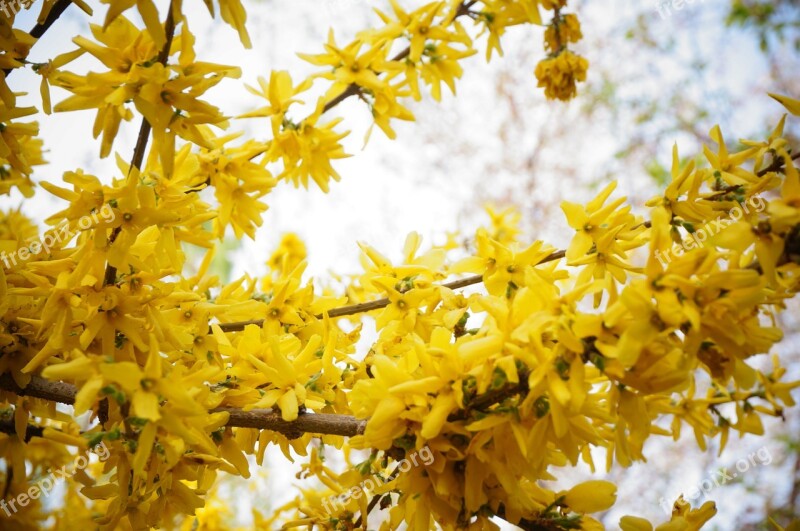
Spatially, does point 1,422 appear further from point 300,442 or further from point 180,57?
point 180,57

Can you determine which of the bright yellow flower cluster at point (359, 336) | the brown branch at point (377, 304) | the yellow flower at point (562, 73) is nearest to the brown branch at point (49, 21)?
the bright yellow flower cluster at point (359, 336)

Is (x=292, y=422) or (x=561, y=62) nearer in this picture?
(x=292, y=422)

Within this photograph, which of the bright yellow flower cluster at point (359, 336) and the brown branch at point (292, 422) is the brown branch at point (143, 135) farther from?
the brown branch at point (292, 422)

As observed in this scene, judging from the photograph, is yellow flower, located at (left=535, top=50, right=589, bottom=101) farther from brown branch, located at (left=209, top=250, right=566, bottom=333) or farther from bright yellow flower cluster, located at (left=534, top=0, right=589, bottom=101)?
brown branch, located at (left=209, top=250, right=566, bottom=333)

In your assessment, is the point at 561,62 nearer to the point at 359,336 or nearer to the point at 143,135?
the point at 359,336

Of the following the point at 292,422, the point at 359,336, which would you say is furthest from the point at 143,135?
the point at 359,336

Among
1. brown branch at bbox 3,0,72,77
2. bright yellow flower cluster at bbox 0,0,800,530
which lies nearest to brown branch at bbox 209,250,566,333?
bright yellow flower cluster at bbox 0,0,800,530

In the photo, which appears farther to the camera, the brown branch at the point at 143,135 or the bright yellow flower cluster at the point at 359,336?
the brown branch at the point at 143,135

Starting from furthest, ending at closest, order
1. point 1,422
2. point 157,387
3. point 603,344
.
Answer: point 1,422, point 157,387, point 603,344

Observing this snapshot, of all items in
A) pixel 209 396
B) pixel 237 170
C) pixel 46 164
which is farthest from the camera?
pixel 46 164

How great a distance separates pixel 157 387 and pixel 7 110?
37.1 inches

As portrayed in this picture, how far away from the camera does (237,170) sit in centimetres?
189

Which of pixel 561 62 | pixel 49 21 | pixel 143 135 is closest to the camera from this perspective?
pixel 143 135

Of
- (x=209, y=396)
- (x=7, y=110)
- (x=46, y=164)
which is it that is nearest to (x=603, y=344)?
(x=209, y=396)
